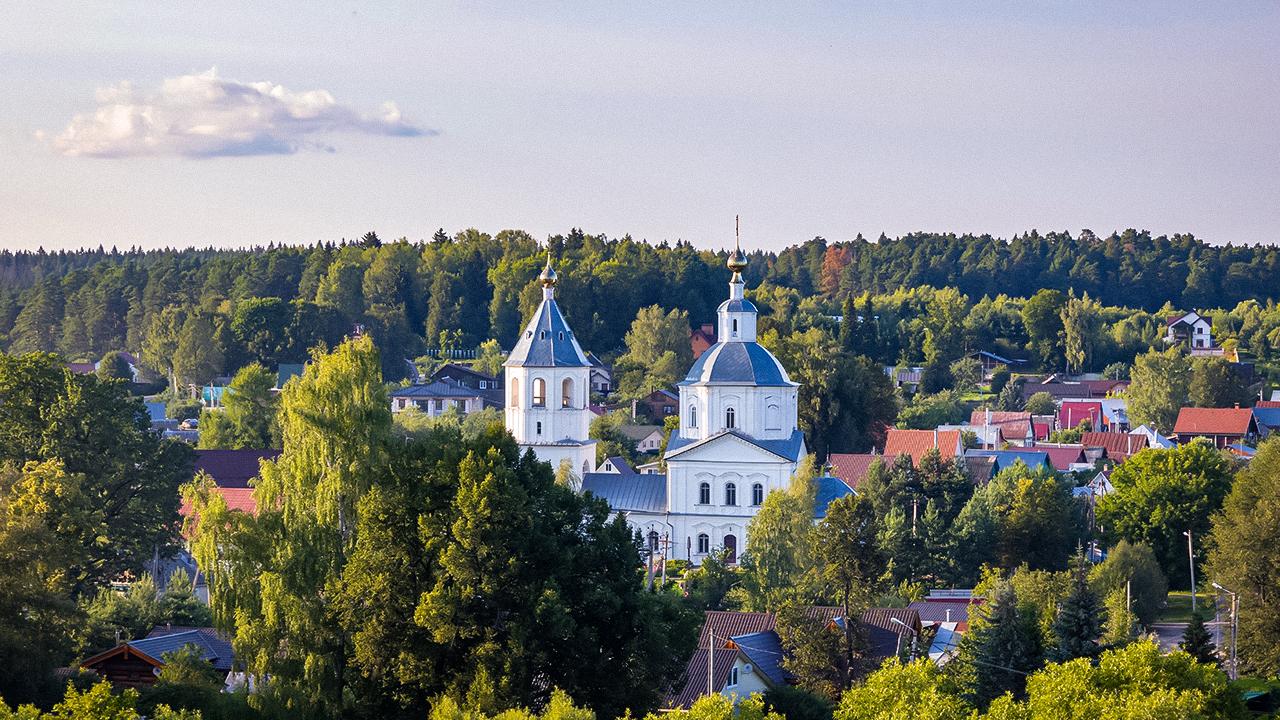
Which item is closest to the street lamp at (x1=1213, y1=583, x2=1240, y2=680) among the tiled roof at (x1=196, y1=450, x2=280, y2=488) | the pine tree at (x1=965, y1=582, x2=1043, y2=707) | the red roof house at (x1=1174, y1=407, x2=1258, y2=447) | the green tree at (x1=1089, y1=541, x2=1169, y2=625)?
the green tree at (x1=1089, y1=541, x2=1169, y2=625)

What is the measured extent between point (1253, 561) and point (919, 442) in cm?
2418

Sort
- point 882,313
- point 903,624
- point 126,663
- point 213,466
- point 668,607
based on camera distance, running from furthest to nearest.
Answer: point 882,313, point 213,466, point 903,624, point 126,663, point 668,607

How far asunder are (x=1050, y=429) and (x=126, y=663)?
5404 cm

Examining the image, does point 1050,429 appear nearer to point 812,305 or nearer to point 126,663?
point 812,305

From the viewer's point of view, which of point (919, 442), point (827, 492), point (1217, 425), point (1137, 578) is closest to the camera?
point (1137, 578)

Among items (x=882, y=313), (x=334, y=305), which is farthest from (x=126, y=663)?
(x=882, y=313)

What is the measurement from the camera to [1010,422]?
241 ft

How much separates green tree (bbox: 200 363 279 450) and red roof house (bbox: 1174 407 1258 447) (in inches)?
1331

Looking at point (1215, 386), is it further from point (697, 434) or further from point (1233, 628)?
point (1233, 628)

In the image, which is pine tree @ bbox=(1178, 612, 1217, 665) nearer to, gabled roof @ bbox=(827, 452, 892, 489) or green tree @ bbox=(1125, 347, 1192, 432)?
gabled roof @ bbox=(827, 452, 892, 489)

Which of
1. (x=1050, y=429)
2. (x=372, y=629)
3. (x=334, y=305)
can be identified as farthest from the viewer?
(x=334, y=305)

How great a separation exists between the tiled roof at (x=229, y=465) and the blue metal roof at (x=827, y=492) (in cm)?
1577

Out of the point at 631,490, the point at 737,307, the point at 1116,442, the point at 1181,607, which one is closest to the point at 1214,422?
the point at 1116,442

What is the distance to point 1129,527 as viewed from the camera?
4578 centimetres
